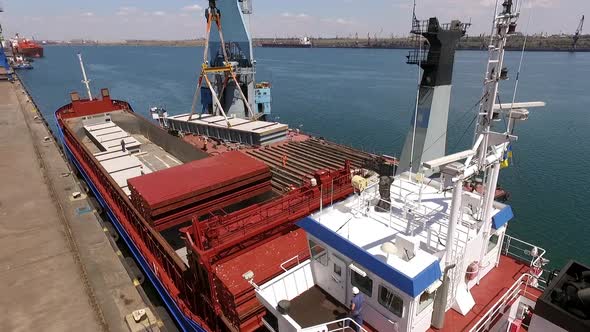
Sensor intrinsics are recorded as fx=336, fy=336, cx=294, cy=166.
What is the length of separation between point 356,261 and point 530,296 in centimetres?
776

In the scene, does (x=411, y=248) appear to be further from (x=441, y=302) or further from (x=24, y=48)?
(x=24, y=48)

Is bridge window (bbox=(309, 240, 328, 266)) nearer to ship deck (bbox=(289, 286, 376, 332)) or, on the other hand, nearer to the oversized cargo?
ship deck (bbox=(289, 286, 376, 332))

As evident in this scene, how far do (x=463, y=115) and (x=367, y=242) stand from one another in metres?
50.5

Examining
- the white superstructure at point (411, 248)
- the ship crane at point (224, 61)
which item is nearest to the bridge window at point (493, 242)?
the white superstructure at point (411, 248)

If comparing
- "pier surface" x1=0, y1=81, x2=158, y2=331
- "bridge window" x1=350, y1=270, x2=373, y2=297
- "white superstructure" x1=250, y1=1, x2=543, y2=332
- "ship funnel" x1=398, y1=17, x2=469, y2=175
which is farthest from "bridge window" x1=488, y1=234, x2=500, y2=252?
"pier surface" x1=0, y1=81, x2=158, y2=331

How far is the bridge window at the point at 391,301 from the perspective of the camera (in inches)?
354

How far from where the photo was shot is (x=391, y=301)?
920 centimetres

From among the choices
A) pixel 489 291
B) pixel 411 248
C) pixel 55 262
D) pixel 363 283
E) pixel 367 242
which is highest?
pixel 411 248

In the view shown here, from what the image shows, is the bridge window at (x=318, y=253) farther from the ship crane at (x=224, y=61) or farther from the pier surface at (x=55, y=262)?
the ship crane at (x=224, y=61)

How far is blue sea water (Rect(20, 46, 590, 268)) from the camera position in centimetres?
2756

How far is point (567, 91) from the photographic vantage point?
74.9 metres

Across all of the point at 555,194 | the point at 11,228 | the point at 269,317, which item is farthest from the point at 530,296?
the point at 11,228

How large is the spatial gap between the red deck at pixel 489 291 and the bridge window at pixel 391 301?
5.18 feet

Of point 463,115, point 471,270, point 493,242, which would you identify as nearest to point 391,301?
point 471,270
